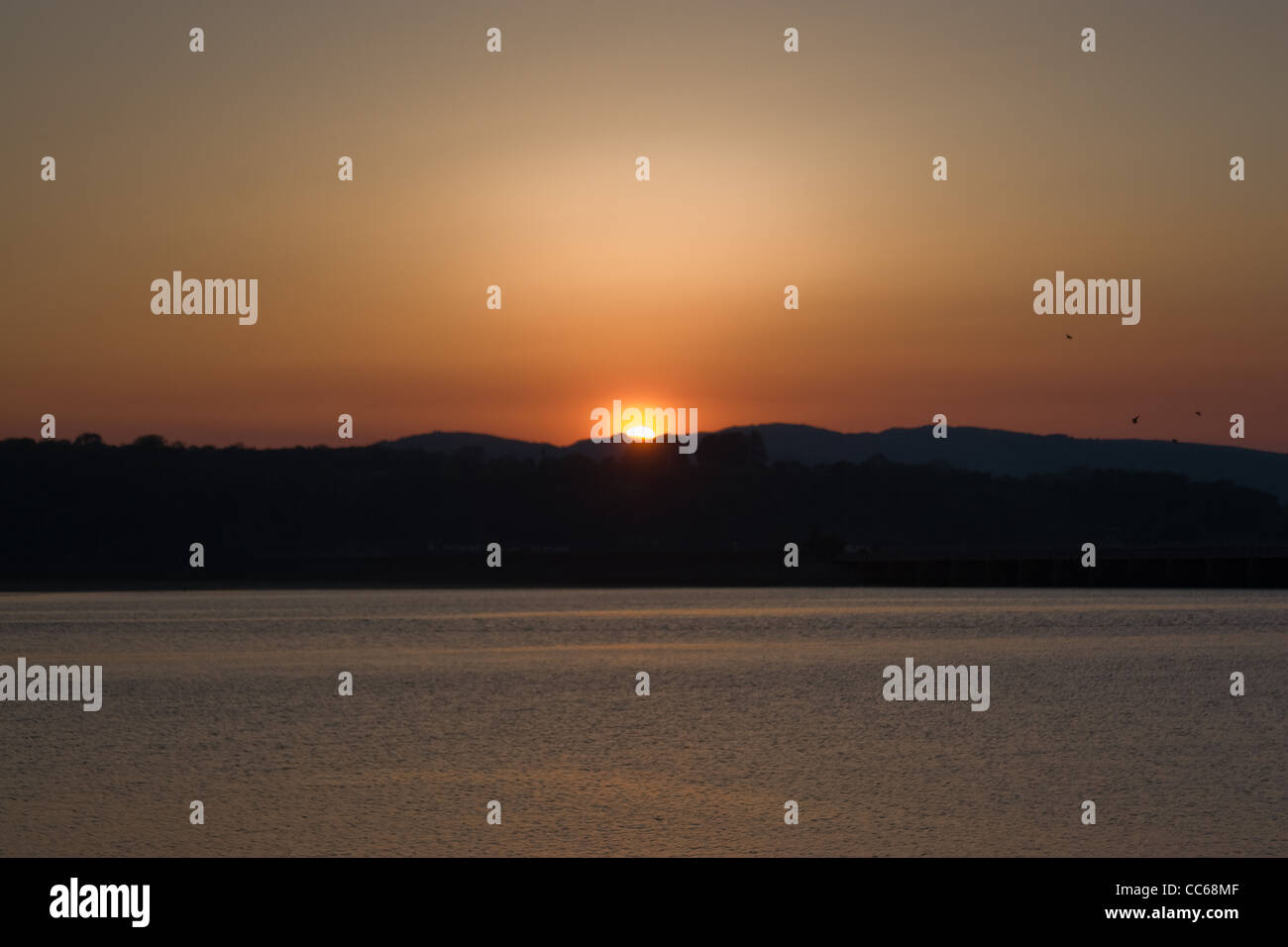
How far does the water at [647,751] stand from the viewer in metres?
26.2

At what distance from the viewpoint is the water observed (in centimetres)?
2622

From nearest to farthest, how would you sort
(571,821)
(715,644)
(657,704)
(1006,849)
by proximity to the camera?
(1006,849) < (571,821) < (657,704) < (715,644)

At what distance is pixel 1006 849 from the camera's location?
24.9 m

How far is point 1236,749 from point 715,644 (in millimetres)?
46073

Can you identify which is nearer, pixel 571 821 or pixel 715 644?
pixel 571 821

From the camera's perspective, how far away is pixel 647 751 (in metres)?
36.6

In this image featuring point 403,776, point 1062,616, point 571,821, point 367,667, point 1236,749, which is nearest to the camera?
point 571,821

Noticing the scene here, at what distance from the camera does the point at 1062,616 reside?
115438 millimetres
